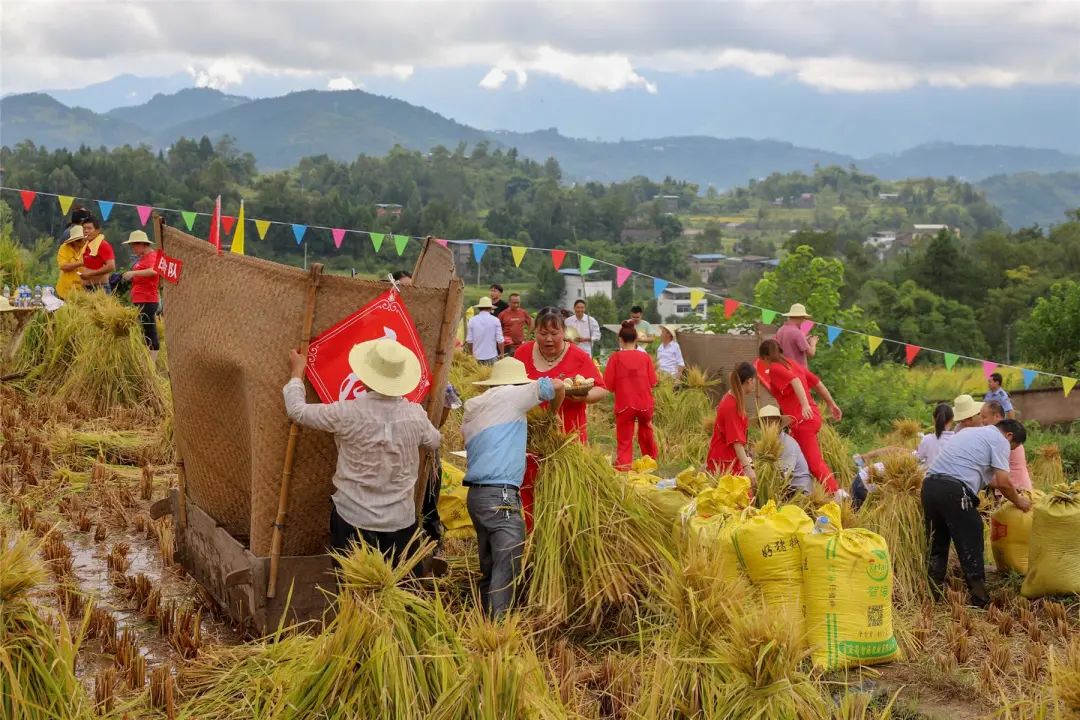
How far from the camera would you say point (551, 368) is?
7402 millimetres

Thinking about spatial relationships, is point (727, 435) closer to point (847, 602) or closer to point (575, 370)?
point (575, 370)

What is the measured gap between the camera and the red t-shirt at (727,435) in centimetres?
805

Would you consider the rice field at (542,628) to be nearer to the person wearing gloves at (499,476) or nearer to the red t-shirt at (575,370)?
the person wearing gloves at (499,476)

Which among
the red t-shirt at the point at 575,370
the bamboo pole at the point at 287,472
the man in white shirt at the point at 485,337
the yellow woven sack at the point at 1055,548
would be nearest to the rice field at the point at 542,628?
the yellow woven sack at the point at 1055,548

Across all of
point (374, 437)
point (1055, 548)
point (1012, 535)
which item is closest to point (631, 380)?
point (1012, 535)

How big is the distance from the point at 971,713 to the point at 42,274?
49.4 feet

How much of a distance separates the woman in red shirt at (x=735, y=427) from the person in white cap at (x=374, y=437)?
2709 millimetres

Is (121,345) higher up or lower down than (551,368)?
lower down

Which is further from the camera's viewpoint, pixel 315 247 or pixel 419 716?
pixel 315 247

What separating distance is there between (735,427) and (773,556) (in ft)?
6.34

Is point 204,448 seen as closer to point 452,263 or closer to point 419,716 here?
point 452,263

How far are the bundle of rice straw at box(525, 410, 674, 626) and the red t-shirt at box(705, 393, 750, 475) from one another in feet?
4.80

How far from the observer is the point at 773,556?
20.4 feet

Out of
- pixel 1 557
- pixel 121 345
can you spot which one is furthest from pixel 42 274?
pixel 1 557
